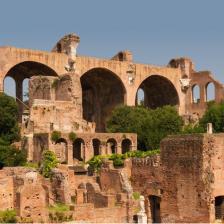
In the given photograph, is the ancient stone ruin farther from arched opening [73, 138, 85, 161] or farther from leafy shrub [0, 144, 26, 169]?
leafy shrub [0, 144, 26, 169]

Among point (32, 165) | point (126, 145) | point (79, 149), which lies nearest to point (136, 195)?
point (32, 165)

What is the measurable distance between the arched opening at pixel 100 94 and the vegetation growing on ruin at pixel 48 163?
20599 millimetres

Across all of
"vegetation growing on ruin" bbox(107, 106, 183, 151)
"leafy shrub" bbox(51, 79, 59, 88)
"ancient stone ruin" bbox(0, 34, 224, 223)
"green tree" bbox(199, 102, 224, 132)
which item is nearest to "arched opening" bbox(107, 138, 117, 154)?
"ancient stone ruin" bbox(0, 34, 224, 223)

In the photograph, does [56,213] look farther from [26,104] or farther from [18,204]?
[26,104]

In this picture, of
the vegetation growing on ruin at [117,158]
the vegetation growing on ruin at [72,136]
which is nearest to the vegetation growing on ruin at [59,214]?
the vegetation growing on ruin at [117,158]

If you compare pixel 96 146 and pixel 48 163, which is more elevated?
pixel 96 146

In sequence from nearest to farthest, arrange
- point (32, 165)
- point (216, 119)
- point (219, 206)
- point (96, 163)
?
point (219, 206) → point (96, 163) → point (32, 165) → point (216, 119)

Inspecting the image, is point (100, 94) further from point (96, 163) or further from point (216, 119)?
point (96, 163)

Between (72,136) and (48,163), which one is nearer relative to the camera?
(48,163)

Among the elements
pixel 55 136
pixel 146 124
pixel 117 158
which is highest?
pixel 146 124

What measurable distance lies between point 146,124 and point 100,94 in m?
16.7

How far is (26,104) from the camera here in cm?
4372

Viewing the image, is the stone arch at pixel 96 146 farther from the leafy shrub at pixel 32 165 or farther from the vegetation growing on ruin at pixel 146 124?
the leafy shrub at pixel 32 165

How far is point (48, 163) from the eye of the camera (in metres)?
26.3
